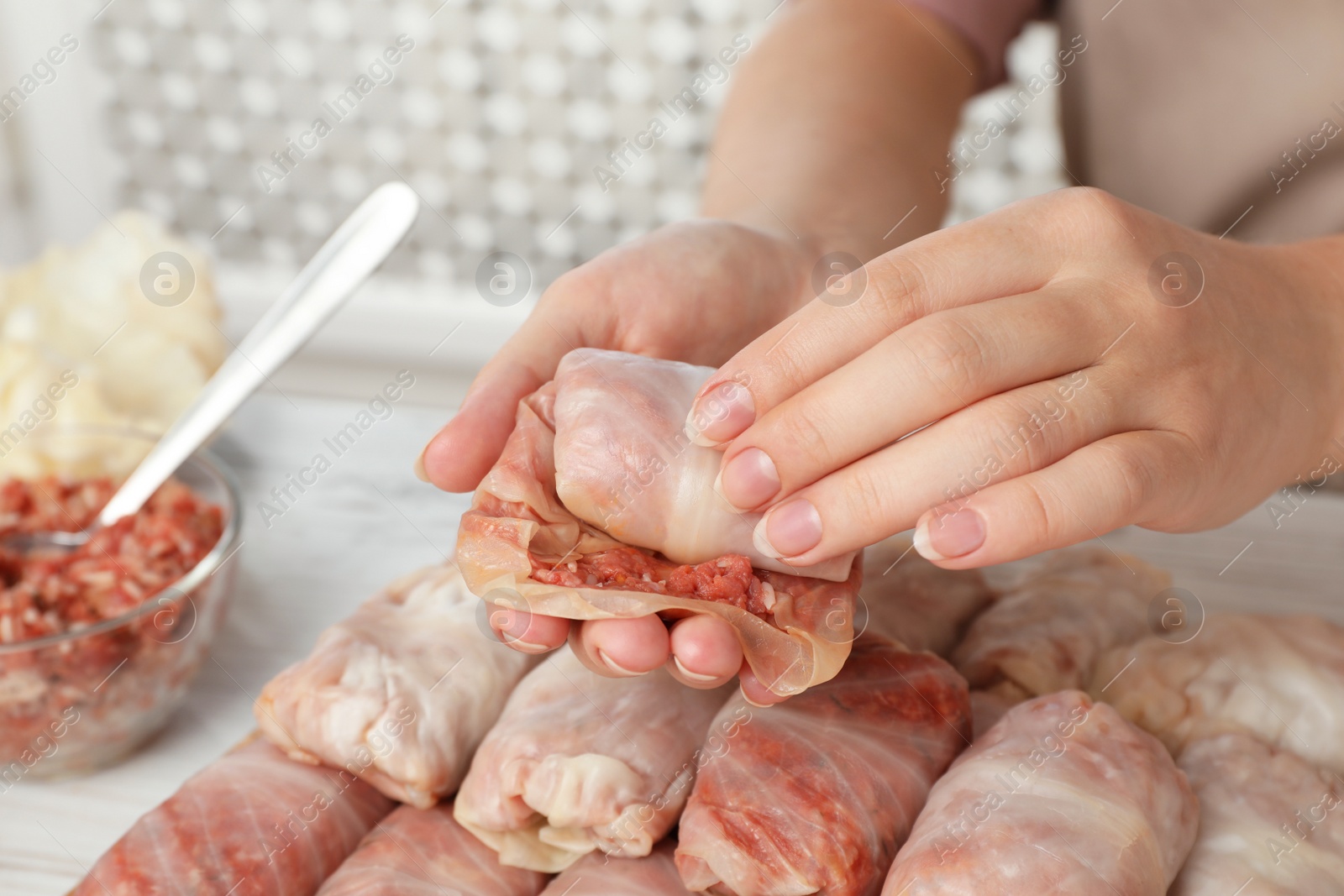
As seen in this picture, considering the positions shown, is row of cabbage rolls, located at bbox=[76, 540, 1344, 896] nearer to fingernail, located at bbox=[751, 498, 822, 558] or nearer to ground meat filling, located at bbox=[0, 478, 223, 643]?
fingernail, located at bbox=[751, 498, 822, 558]

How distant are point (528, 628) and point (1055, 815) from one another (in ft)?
2.02

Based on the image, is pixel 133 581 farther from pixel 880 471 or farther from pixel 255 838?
pixel 880 471

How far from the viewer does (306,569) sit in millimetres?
2117

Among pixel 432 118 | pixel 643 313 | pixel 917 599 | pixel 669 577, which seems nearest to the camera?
pixel 669 577

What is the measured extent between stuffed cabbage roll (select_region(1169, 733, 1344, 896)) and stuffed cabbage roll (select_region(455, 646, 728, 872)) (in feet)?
2.03

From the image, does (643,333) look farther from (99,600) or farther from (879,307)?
(99,600)

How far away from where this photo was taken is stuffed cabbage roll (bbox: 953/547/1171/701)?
1568 millimetres

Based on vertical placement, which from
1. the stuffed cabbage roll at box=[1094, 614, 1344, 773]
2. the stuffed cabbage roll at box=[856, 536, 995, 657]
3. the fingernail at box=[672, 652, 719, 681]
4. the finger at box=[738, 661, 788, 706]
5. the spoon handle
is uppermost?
the spoon handle

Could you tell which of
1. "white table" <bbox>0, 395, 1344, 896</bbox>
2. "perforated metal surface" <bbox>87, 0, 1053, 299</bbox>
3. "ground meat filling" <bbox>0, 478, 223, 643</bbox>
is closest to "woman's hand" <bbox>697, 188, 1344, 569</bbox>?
"white table" <bbox>0, 395, 1344, 896</bbox>

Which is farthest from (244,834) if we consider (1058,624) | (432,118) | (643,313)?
(432,118)

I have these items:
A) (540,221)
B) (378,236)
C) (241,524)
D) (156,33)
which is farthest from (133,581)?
(156,33)

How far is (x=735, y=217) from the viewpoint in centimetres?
197

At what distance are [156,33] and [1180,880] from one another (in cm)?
436

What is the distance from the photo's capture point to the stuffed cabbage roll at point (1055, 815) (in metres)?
1.12
